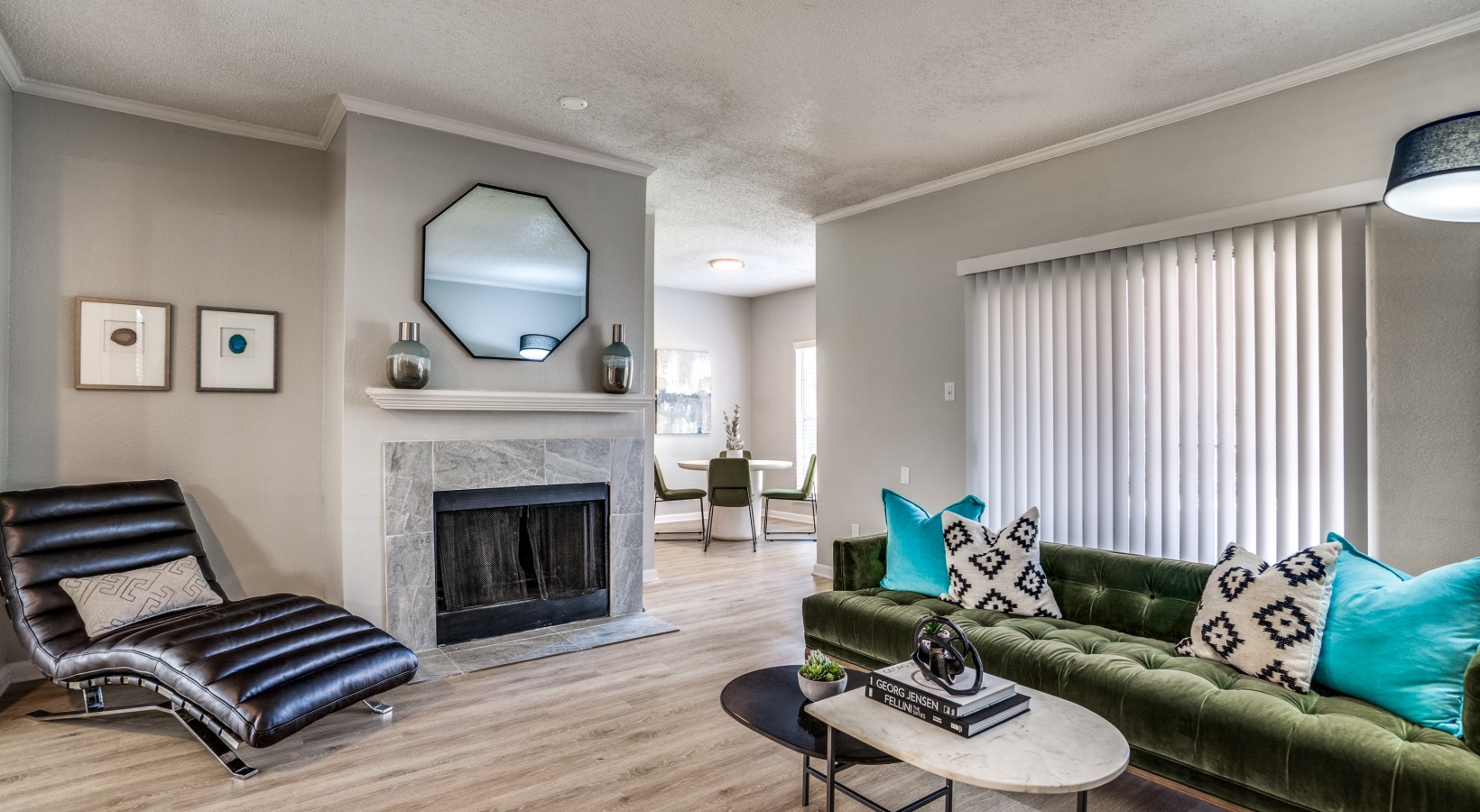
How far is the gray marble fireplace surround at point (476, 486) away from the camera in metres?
3.67

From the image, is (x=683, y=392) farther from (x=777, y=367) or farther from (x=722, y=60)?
(x=722, y=60)

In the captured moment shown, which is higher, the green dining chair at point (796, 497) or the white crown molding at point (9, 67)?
the white crown molding at point (9, 67)

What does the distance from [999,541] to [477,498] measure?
101 inches

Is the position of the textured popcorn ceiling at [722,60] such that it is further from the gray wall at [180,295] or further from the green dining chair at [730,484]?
the green dining chair at [730,484]

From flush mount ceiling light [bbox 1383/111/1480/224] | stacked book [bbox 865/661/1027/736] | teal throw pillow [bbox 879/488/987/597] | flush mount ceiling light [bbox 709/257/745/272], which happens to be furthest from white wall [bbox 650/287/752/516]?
flush mount ceiling light [bbox 1383/111/1480/224]

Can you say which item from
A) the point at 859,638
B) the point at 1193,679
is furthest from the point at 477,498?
the point at 1193,679

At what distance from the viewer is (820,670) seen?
228 centimetres

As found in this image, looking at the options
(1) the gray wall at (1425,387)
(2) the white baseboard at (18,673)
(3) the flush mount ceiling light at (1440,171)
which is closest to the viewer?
(3) the flush mount ceiling light at (1440,171)

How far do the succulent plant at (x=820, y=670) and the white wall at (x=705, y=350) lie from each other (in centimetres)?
608

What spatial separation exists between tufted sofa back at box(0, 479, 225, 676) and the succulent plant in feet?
8.80

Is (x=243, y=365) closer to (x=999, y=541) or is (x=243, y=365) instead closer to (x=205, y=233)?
(x=205, y=233)

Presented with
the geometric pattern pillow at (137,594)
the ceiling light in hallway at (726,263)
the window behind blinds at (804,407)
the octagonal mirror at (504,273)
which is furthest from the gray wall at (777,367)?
the geometric pattern pillow at (137,594)

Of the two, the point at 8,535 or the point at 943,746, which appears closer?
the point at 943,746

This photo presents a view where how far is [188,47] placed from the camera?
3039mm
